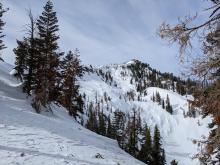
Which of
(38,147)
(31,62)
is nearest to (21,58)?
(31,62)

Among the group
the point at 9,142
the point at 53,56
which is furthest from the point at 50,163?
the point at 53,56

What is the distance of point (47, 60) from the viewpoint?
3822 centimetres

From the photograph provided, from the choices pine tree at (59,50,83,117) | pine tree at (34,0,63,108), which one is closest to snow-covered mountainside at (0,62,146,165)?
pine tree at (34,0,63,108)

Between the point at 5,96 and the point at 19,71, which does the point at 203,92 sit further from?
the point at 19,71

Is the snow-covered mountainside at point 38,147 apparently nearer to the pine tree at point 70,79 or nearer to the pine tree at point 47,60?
the pine tree at point 47,60

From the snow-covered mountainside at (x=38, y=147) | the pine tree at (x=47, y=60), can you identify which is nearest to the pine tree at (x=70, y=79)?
the pine tree at (x=47, y=60)

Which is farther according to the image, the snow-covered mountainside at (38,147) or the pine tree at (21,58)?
the pine tree at (21,58)

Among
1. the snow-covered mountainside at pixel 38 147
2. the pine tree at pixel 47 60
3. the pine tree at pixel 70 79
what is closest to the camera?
the snow-covered mountainside at pixel 38 147

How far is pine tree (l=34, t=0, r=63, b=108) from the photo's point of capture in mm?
34284

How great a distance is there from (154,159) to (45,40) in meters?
25.2

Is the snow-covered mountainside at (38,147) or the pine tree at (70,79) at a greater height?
the pine tree at (70,79)

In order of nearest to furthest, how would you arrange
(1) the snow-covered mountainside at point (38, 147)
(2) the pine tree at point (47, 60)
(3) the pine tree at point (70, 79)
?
(1) the snow-covered mountainside at point (38, 147)
(2) the pine tree at point (47, 60)
(3) the pine tree at point (70, 79)

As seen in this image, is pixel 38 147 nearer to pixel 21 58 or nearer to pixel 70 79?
pixel 21 58

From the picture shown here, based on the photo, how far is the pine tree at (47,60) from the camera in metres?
34.3
